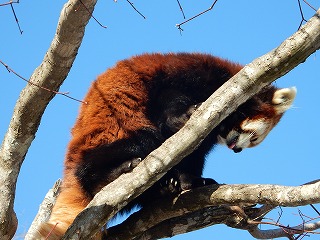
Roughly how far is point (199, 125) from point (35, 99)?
1210mm

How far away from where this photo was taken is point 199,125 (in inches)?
154

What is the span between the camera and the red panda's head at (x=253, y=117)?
636 centimetres

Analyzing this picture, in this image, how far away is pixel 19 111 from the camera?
360 centimetres

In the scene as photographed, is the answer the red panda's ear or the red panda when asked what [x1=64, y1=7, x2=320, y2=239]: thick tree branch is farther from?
the red panda's ear

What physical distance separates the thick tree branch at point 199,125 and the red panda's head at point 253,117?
7.78ft

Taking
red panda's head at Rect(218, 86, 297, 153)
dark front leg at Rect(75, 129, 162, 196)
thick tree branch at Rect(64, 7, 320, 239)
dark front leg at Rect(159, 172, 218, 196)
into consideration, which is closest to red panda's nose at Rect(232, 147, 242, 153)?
red panda's head at Rect(218, 86, 297, 153)

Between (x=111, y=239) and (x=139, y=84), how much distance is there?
5.50 feet

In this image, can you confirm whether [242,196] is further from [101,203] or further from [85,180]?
[85,180]

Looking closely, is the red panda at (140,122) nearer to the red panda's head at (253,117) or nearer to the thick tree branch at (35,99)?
the red panda's head at (253,117)

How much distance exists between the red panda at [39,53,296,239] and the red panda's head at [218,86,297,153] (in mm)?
12

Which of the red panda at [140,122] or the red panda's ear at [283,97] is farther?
the red panda's ear at [283,97]

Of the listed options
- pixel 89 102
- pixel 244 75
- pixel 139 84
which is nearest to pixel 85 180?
pixel 89 102

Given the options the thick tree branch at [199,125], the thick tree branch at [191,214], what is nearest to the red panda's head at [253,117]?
the thick tree branch at [191,214]

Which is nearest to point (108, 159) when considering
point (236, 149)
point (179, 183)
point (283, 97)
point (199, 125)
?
point (179, 183)
